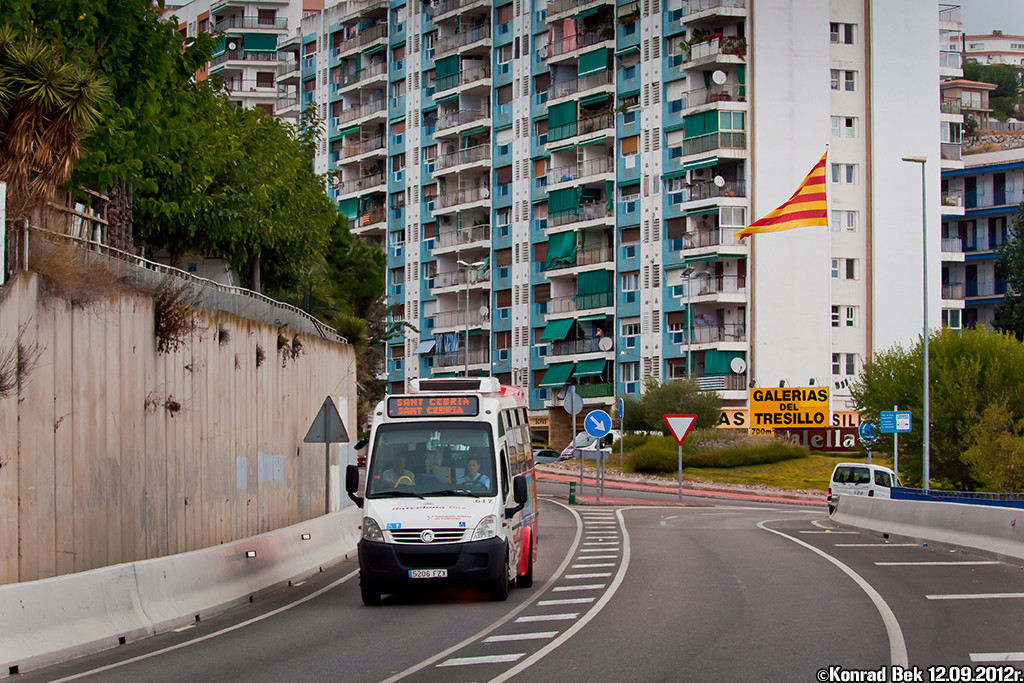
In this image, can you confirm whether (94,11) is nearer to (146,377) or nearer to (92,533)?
(146,377)

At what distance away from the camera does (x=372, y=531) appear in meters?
18.6

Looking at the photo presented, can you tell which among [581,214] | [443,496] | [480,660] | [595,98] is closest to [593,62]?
[595,98]

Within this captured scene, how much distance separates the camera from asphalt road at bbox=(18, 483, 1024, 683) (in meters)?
12.8

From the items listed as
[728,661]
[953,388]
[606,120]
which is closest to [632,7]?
[606,120]

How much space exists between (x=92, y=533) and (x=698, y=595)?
8.46 m

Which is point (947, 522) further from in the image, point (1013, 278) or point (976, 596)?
point (1013, 278)

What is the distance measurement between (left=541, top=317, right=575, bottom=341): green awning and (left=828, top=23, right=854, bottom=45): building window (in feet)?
72.3

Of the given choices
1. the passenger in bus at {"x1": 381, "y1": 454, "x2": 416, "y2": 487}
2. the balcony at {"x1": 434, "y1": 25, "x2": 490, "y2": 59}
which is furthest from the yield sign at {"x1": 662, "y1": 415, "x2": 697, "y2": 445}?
the balcony at {"x1": 434, "y1": 25, "x2": 490, "y2": 59}

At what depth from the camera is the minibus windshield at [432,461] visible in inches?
751

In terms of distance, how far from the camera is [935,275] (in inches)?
3364

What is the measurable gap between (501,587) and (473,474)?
160cm

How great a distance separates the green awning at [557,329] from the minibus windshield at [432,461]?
66826 millimetres

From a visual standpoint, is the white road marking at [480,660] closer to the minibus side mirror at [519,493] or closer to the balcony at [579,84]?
the minibus side mirror at [519,493]

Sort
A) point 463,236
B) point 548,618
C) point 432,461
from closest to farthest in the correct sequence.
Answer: point 548,618
point 432,461
point 463,236
